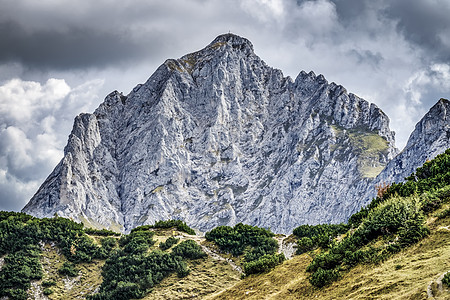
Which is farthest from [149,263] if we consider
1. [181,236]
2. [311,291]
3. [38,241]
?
[311,291]

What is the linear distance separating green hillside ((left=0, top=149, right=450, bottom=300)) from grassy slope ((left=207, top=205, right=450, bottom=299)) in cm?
5

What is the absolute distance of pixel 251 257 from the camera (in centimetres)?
6188

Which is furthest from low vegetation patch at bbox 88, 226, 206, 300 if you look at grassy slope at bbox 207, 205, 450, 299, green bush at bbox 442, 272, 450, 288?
green bush at bbox 442, 272, 450, 288

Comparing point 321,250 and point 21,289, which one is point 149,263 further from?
point 321,250

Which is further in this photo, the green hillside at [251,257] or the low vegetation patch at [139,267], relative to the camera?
the low vegetation patch at [139,267]

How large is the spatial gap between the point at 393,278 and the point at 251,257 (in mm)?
47163

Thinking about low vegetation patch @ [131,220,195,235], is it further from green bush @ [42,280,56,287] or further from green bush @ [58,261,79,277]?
green bush @ [42,280,56,287]

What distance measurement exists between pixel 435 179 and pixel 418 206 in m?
9.00

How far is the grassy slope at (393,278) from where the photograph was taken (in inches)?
579

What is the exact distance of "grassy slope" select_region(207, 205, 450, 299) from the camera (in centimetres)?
1470

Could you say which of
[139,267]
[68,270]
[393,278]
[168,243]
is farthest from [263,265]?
[68,270]

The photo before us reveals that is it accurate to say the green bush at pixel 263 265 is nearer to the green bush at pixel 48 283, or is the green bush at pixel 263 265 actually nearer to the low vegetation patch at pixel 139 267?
the low vegetation patch at pixel 139 267

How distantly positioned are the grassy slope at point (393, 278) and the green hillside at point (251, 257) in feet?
0.17

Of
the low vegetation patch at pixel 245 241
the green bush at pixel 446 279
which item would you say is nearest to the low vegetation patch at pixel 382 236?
the green bush at pixel 446 279
